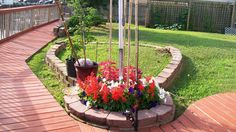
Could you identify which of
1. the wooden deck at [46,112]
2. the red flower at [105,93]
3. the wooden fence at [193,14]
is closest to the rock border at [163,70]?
the wooden deck at [46,112]

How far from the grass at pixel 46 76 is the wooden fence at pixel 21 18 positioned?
181 cm

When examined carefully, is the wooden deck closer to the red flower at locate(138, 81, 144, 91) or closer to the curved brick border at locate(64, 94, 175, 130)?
the curved brick border at locate(64, 94, 175, 130)

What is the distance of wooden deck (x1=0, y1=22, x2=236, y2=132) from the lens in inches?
112

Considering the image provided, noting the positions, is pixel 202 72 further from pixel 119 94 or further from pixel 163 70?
pixel 119 94

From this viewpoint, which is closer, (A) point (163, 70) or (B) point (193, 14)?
(A) point (163, 70)

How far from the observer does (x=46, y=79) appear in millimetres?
4422

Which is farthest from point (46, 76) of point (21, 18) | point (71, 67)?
point (21, 18)

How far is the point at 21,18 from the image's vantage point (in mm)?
8648

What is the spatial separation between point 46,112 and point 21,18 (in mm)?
6192

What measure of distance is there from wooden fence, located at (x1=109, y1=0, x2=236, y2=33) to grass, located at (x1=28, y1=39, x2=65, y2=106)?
8.76 meters

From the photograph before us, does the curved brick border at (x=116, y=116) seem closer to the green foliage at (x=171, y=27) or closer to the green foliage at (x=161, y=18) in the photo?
the green foliage at (x=171, y=27)

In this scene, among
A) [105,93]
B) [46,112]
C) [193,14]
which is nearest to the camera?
[105,93]

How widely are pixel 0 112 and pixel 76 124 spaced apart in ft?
2.74

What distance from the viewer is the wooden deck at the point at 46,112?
286 centimetres
